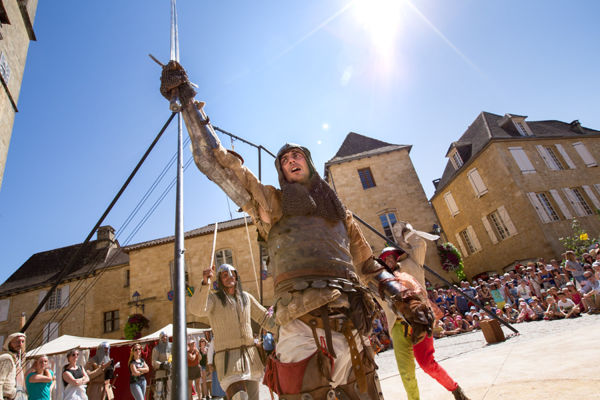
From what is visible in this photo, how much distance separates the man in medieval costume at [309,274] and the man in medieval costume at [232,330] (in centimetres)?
127

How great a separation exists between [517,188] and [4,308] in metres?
36.7

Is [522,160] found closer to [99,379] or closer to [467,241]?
[467,241]

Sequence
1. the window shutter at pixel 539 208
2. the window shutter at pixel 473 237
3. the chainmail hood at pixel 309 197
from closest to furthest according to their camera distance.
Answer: the chainmail hood at pixel 309 197 → the window shutter at pixel 539 208 → the window shutter at pixel 473 237

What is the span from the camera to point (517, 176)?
18.5 metres

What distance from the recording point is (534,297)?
1052 centimetres

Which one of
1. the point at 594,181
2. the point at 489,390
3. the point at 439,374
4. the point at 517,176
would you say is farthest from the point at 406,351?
the point at 594,181

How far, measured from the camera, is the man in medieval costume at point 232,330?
3186 mm

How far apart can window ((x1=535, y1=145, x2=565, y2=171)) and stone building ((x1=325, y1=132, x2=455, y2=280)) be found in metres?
7.75

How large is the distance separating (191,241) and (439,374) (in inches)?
799

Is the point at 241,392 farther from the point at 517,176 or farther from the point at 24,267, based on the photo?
the point at 24,267

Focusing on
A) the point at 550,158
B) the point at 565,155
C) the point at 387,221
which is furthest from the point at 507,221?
the point at 387,221

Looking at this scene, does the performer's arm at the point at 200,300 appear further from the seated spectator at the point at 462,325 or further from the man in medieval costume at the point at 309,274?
the seated spectator at the point at 462,325

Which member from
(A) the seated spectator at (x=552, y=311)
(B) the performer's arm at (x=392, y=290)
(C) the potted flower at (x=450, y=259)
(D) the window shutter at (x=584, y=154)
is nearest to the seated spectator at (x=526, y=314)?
Answer: (A) the seated spectator at (x=552, y=311)

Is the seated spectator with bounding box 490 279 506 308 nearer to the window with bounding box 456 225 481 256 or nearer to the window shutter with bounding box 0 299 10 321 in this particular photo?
the window with bounding box 456 225 481 256
